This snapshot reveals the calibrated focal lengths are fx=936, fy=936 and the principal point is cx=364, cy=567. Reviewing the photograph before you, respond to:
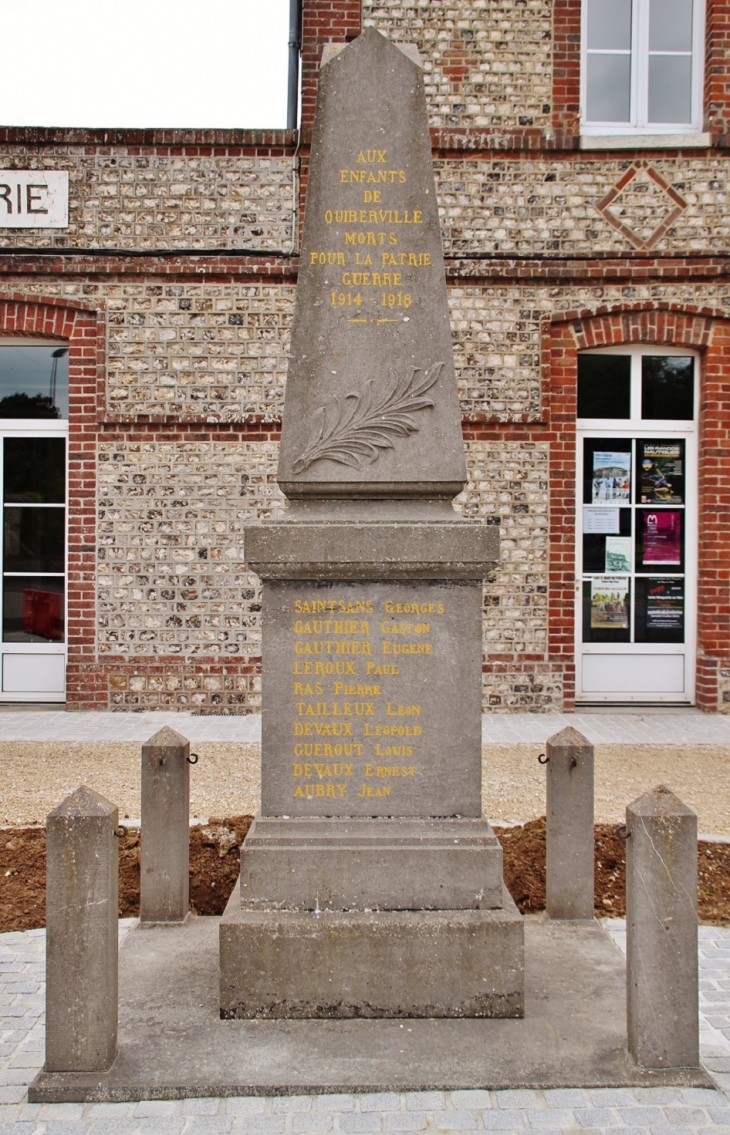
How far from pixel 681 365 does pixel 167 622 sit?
550cm


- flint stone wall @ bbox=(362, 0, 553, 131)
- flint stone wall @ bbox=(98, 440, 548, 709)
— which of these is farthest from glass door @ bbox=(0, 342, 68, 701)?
flint stone wall @ bbox=(362, 0, 553, 131)

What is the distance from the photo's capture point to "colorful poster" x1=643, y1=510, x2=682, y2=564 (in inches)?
359

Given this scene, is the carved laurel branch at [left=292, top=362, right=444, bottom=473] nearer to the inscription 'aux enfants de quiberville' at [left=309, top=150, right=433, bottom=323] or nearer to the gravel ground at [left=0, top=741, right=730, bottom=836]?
the inscription 'aux enfants de quiberville' at [left=309, top=150, right=433, bottom=323]

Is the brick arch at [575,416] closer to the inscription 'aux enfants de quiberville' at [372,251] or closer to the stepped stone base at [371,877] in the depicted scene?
the inscription 'aux enfants de quiberville' at [372,251]

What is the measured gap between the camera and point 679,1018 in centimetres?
287

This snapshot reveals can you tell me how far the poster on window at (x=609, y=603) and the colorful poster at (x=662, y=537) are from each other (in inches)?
14.1

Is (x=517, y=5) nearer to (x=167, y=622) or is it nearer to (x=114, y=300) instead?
(x=114, y=300)

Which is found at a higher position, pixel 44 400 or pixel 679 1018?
pixel 44 400

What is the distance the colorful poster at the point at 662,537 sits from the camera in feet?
29.9

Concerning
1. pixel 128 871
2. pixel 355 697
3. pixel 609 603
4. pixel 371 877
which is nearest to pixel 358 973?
pixel 371 877

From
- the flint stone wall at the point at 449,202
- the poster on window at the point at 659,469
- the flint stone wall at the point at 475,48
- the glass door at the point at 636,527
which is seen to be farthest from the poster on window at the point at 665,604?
the flint stone wall at the point at 475,48

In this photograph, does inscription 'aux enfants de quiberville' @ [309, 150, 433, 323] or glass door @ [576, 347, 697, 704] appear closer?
inscription 'aux enfants de quiberville' @ [309, 150, 433, 323]

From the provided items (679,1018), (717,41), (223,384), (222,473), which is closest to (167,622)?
(222,473)

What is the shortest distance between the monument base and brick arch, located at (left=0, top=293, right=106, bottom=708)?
19.8ft
